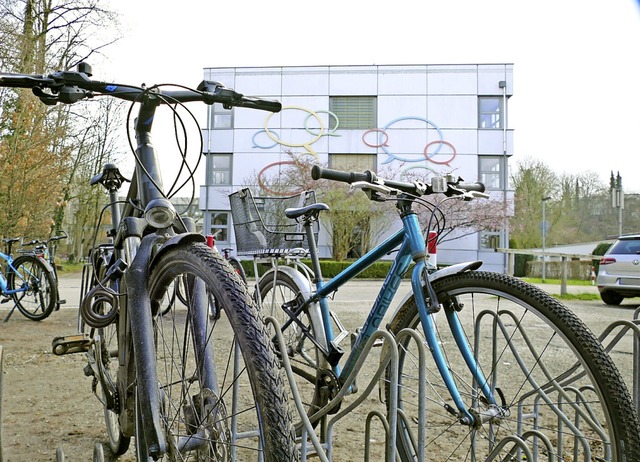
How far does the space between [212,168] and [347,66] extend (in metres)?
9.22

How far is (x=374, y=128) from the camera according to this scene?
32.4 meters

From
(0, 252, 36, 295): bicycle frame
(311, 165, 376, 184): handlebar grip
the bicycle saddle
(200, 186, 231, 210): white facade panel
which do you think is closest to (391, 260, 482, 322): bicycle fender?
(311, 165, 376, 184): handlebar grip

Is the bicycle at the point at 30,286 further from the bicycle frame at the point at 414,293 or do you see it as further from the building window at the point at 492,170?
the building window at the point at 492,170

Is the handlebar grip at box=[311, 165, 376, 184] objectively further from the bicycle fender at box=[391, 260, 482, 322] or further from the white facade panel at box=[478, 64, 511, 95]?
the white facade panel at box=[478, 64, 511, 95]

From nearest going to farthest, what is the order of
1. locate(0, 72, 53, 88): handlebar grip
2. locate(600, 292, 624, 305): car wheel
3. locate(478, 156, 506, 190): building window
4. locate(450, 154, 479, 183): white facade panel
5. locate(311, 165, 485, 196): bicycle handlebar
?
locate(0, 72, 53, 88): handlebar grip, locate(311, 165, 485, 196): bicycle handlebar, locate(600, 292, 624, 305): car wheel, locate(450, 154, 479, 183): white facade panel, locate(478, 156, 506, 190): building window

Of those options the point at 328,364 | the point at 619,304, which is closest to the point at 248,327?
the point at 328,364

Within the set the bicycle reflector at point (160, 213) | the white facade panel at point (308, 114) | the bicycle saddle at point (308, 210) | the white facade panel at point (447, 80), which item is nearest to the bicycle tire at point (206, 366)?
the bicycle reflector at point (160, 213)

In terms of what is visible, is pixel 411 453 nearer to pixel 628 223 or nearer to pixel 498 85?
pixel 498 85

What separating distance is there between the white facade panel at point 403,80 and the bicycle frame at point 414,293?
100 ft

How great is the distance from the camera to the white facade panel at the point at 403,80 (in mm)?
32312

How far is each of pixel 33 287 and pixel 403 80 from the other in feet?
88.9

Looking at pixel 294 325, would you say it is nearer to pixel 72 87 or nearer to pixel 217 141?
pixel 72 87

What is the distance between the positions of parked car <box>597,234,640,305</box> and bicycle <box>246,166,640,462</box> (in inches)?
330

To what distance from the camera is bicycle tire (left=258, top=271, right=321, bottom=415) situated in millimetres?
3203
